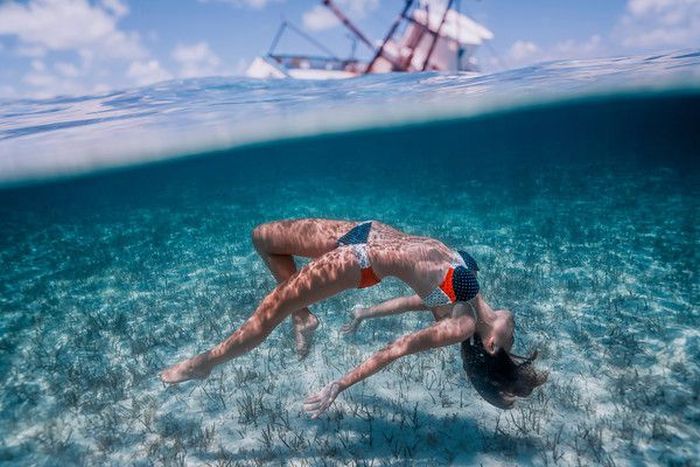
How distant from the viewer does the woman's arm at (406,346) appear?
3.51 m

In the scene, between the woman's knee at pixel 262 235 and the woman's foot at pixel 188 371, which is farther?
the woman's knee at pixel 262 235

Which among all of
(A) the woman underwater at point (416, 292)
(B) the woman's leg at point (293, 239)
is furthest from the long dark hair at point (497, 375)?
(B) the woman's leg at point (293, 239)

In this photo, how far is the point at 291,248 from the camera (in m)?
4.39

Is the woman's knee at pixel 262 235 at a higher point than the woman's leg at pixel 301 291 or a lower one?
higher

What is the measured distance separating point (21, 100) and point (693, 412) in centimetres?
1833

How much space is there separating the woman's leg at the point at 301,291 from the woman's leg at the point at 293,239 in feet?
1.07

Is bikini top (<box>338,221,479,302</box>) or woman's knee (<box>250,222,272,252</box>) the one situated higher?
woman's knee (<box>250,222,272,252</box>)

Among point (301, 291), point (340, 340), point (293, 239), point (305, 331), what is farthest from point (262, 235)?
point (340, 340)

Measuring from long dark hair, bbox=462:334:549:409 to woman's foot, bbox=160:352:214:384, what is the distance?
2745 mm

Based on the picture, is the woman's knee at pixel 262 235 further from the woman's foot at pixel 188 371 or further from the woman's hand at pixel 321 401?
the woman's hand at pixel 321 401

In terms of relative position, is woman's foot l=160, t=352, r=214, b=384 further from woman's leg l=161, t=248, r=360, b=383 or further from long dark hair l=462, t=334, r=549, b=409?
long dark hair l=462, t=334, r=549, b=409

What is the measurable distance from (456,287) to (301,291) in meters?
1.46

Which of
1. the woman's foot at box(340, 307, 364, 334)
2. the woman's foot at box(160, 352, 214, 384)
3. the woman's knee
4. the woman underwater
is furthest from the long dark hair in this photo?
the woman's foot at box(160, 352, 214, 384)

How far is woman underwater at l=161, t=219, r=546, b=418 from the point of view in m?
3.62
